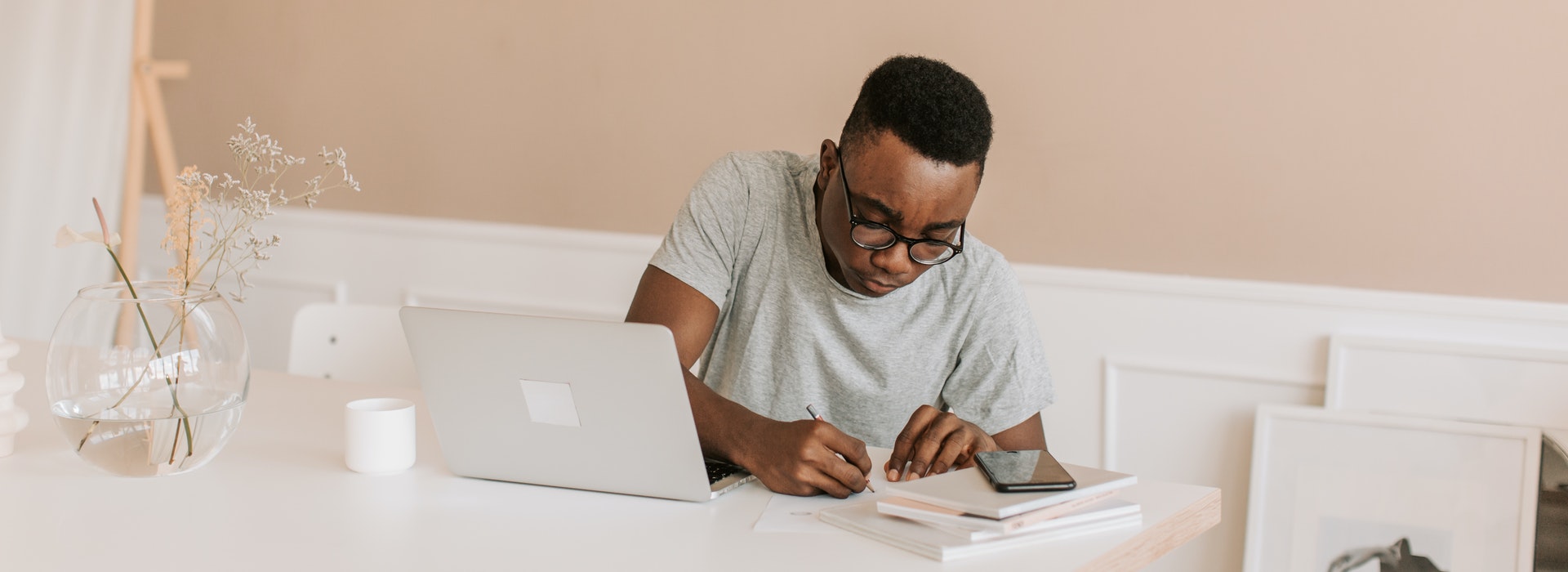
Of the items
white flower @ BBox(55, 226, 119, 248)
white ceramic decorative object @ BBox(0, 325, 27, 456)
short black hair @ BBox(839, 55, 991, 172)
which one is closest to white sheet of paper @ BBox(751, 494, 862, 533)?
short black hair @ BBox(839, 55, 991, 172)

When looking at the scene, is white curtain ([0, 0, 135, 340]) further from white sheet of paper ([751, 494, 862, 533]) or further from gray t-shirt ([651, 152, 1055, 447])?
white sheet of paper ([751, 494, 862, 533])

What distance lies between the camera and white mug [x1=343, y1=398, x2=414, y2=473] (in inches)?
55.8

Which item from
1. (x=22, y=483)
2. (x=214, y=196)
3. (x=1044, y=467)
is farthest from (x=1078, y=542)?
(x=214, y=196)

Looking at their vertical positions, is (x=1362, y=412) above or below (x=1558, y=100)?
below

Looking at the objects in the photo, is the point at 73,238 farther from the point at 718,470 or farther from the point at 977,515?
the point at 977,515

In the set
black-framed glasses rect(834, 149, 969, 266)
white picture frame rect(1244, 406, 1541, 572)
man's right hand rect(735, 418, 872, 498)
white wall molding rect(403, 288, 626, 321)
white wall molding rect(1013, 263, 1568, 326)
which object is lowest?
white picture frame rect(1244, 406, 1541, 572)

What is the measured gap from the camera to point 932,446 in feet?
4.66

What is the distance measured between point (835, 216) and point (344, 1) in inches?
85.8

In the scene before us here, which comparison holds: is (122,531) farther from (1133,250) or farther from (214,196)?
(214,196)

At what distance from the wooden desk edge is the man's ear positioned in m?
0.69

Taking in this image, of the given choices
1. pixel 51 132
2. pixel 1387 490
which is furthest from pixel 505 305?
pixel 1387 490

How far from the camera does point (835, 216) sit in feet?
5.51

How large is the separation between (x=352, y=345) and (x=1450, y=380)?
198cm

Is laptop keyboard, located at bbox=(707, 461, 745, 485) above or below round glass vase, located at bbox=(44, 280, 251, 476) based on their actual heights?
below
